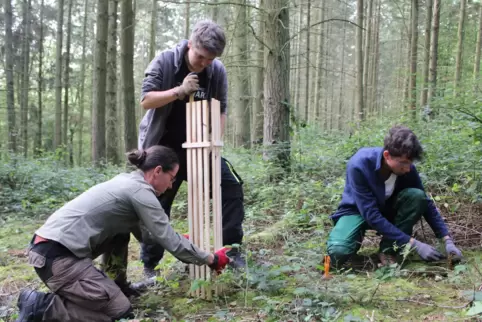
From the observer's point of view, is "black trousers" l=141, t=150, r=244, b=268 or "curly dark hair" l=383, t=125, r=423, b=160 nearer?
"curly dark hair" l=383, t=125, r=423, b=160

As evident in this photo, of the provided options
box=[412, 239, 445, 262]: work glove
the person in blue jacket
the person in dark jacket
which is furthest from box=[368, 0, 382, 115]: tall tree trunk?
the person in dark jacket

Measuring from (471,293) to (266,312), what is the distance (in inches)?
46.3

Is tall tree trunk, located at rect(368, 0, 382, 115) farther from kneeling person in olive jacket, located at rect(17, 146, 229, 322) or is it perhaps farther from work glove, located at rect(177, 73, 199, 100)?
kneeling person in olive jacket, located at rect(17, 146, 229, 322)

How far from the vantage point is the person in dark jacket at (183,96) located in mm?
2703

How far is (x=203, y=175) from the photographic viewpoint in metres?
2.78

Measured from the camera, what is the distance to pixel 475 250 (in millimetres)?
3314

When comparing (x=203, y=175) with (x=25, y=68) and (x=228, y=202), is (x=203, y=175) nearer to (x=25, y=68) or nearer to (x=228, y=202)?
(x=228, y=202)

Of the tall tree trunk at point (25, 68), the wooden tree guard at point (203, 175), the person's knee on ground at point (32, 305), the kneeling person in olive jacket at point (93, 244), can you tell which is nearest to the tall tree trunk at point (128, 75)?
the wooden tree guard at point (203, 175)

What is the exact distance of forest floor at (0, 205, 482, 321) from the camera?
7.52 ft

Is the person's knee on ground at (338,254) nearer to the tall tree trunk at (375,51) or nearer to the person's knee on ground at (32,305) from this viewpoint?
the person's knee on ground at (32,305)

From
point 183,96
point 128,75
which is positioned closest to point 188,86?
point 183,96

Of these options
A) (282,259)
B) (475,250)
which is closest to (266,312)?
(282,259)

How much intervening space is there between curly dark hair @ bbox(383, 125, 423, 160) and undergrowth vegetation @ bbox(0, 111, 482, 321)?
Result: 2.80 ft

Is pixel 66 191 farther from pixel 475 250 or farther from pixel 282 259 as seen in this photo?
pixel 475 250
